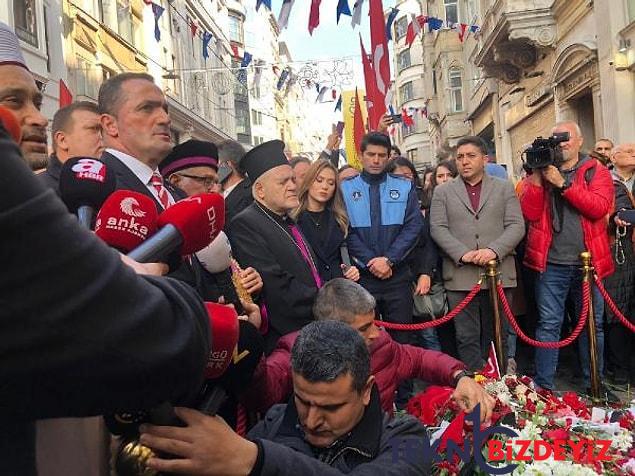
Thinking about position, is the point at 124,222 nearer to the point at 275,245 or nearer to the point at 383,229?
the point at 275,245

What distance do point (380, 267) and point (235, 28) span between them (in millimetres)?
40055

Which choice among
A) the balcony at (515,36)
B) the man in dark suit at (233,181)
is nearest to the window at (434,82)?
the balcony at (515,36)

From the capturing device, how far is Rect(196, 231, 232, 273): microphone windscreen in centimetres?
230

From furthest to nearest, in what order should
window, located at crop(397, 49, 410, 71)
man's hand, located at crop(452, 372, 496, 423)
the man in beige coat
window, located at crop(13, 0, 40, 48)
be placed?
1. window, located at crop(397, 49, 410, 71)
2. window, located at crop(13, 0, 40, 48)
3. the man in beige coat
4. man's hand, located at crop(452, 372, 496, 423)

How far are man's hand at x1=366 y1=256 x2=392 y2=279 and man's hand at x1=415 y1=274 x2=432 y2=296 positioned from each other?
38cm

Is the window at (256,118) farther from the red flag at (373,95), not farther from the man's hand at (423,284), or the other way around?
the man's hand at (423,284)

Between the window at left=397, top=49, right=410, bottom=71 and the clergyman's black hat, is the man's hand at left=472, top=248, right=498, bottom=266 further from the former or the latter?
the window at left=397, top=49, right=410, bottom=71

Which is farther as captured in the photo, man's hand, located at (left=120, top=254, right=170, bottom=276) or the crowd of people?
man's hand, located at (left=120, top=254, right=170, bottom=276)

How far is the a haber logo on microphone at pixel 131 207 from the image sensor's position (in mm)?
1203

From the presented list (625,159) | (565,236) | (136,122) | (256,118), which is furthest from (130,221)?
(256,118)

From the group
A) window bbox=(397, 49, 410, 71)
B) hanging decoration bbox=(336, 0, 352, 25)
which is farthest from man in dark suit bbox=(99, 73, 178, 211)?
window bbox=(397, 49, 410, 71)

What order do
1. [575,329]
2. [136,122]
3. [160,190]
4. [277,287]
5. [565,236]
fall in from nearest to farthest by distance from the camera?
[160,190], [136,122], [277,287], [575,329], [565,236]

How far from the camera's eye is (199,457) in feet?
3.78

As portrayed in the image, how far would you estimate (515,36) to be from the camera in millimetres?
14922
